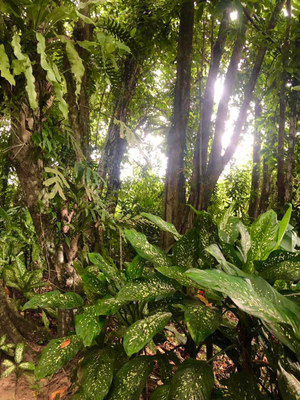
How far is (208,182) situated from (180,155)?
0.42 meters

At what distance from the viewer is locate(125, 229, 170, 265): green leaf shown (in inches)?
33.6

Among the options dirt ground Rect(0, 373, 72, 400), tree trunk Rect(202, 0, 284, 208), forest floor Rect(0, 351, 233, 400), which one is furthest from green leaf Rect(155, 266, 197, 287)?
tree trunk Rect(202, 0, 284, 208)

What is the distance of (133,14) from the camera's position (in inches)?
126

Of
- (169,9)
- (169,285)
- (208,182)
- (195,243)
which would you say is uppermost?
(169,9)

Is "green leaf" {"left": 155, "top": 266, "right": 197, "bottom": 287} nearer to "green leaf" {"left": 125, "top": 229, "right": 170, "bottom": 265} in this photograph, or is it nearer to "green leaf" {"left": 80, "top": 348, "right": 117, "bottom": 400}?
"green leaf" {"left": 125, "top": 229, "right": 170, "bottom": 265}

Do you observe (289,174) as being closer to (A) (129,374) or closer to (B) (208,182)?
(B) (208,182)

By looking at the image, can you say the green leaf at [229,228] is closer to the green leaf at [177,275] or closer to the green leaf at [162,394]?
the green leaf at [177,275]

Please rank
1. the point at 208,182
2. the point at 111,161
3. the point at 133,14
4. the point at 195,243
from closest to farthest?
the point at 195,243
the point at 208,182
the point at 133,14
the point at 111,161

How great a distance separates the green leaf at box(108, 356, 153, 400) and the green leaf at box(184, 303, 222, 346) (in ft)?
0.69

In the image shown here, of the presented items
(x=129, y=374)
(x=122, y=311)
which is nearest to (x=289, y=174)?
(x=122, y=311)

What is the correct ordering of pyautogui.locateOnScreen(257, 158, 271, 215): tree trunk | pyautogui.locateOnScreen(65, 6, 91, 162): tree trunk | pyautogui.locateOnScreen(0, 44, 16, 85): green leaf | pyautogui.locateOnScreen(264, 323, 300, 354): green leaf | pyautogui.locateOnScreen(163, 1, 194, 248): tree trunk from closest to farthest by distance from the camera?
1. pyautogui.locateOnScreen(264, 323, 300, 354): green leaf
2. pyautogui.locateOnScreen(0, 44, 16, 85): green leaf
3. pyautogui.locateOnScreen(65, 6, 91, 162): tree trunk
4. pyautogui.locateOnScreen(163, 1, 194, 248): tree trunk
5. pyautogui.locateOnScreen(257, 158, 271, 215): tree trunk

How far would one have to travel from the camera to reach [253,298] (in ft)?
1.66

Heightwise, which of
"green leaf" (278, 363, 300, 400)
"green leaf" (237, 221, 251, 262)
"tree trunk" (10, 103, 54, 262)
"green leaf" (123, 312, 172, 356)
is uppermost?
"tree trunk" (10, 103, 54, 262)

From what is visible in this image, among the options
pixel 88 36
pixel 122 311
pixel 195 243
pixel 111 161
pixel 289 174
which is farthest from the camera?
pixel 111 161
